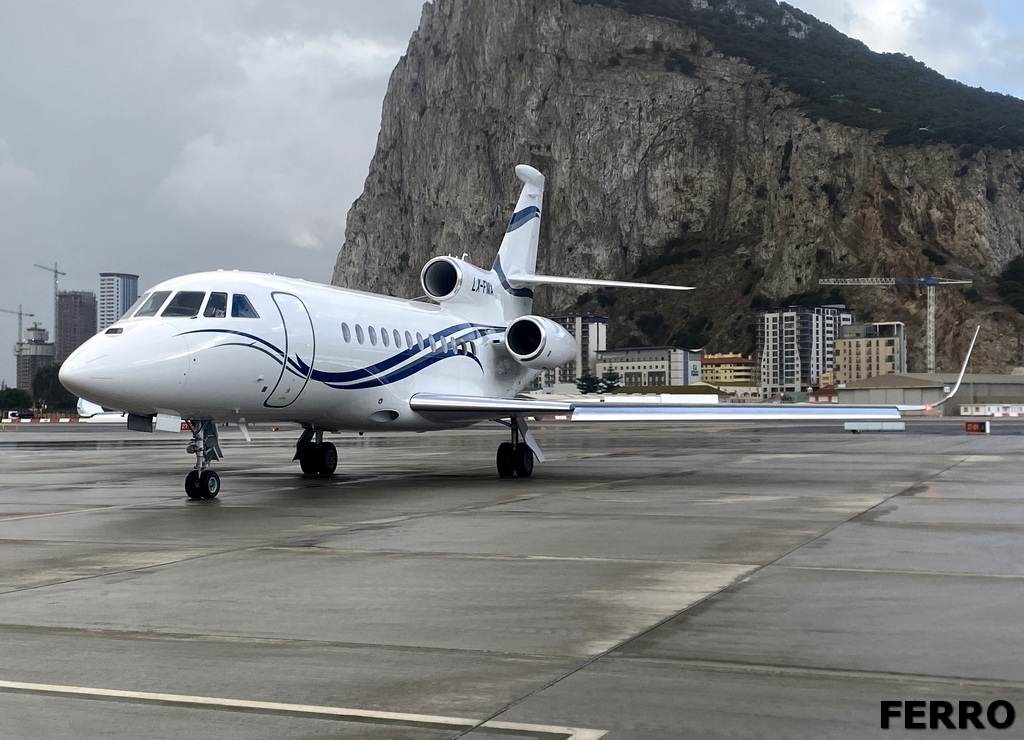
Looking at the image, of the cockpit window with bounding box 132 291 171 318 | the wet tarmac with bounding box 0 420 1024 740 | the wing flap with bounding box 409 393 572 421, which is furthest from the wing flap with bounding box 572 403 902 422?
the cockpit window with bounding box 132 291 171 318

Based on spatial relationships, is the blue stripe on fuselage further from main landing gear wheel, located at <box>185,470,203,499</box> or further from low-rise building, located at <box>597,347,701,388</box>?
low-rise building, located at <box>597,347,701,388</box>

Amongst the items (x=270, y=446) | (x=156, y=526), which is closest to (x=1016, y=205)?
(x=270, y=446)

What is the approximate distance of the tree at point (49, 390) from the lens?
420 feet

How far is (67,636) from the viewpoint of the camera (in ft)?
21.6

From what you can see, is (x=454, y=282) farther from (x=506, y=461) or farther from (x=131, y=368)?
(x=131, y=368)

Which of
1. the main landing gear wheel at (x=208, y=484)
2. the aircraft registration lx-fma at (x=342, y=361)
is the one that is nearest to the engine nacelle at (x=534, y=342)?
the aircraft registration lx-fma at (x=342, y=361)

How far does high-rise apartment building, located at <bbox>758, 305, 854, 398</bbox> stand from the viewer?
607ft

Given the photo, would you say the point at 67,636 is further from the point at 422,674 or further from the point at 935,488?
the point at 935,488

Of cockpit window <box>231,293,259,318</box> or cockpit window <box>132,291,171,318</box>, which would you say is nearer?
cockpit window <box>132,291,171,318</box>

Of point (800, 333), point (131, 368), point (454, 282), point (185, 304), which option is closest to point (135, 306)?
point (185, 304)

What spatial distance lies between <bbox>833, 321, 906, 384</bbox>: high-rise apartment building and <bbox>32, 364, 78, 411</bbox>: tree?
115 meters

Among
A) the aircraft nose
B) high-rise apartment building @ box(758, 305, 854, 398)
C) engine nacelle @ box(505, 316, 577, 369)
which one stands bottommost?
the aircraft nose

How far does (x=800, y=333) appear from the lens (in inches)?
7318

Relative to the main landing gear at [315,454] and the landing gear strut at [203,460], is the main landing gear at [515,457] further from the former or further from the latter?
the landing gear strut at [203,460]
